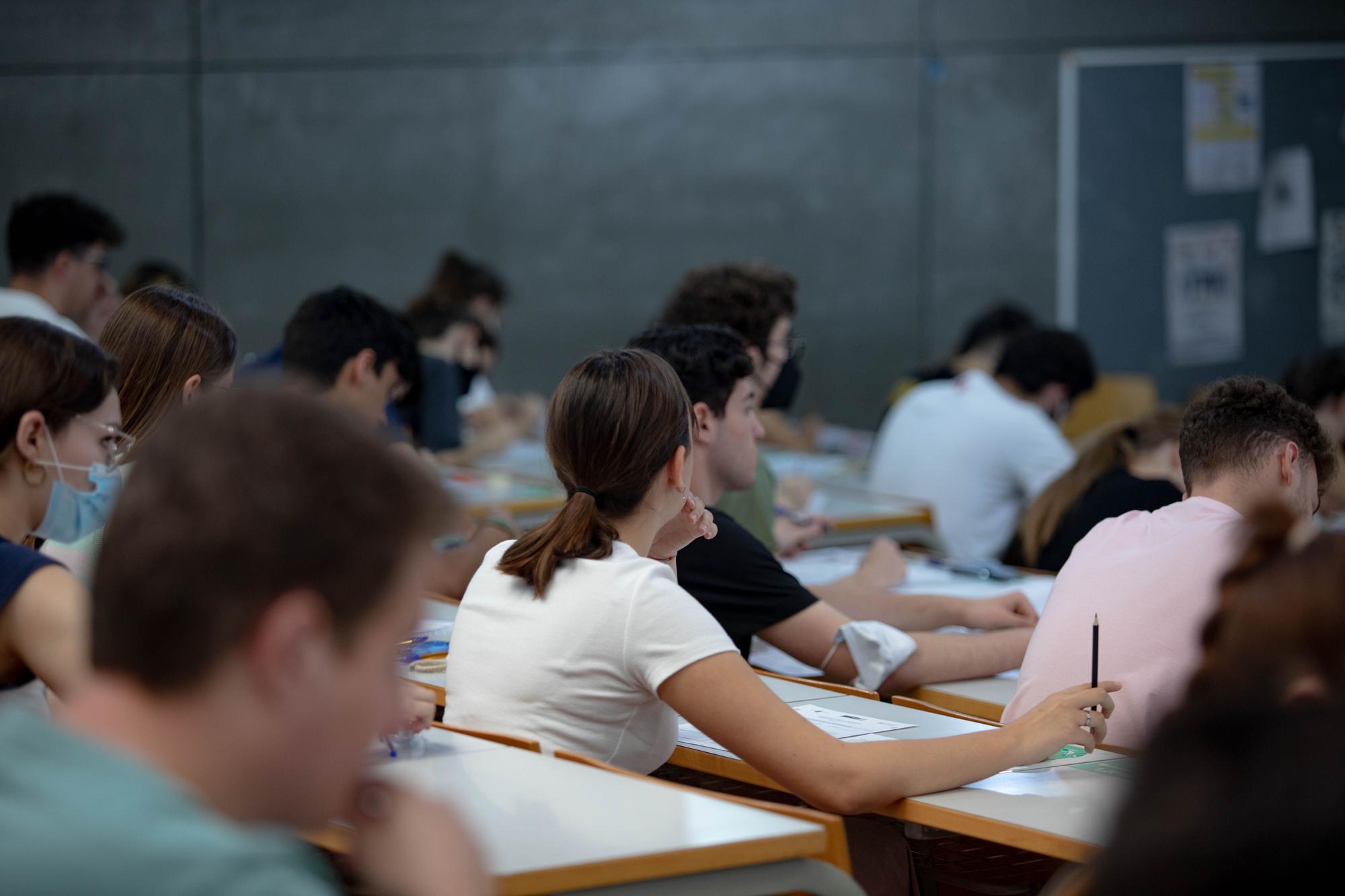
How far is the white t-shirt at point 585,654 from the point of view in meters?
1.88

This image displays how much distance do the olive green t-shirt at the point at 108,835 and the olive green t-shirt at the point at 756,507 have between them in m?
2.44

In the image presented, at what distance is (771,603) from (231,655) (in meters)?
1.85

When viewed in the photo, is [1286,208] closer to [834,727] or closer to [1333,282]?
[1333,282]

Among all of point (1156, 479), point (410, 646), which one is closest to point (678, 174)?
point (1156, 479)

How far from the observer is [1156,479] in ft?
11.2

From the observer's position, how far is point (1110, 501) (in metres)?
3.44

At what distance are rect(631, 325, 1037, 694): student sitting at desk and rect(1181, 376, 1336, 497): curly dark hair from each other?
61 centimetres

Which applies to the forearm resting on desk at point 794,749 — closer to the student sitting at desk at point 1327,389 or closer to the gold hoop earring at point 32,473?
the gold hoop earring at point 32,473

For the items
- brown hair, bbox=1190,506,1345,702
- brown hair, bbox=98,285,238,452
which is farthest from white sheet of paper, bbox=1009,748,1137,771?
brown hair, bbox=98,285,238,452

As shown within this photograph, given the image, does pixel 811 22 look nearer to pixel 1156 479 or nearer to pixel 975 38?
pixel 975 38

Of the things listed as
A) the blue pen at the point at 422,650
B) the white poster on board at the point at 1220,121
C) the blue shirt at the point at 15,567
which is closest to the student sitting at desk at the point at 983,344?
the white poster on board at the point at 1220,121

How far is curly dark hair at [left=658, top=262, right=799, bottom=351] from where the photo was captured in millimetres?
3646

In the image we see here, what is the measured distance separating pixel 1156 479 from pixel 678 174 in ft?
15.1

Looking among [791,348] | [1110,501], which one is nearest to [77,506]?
[791,348]
